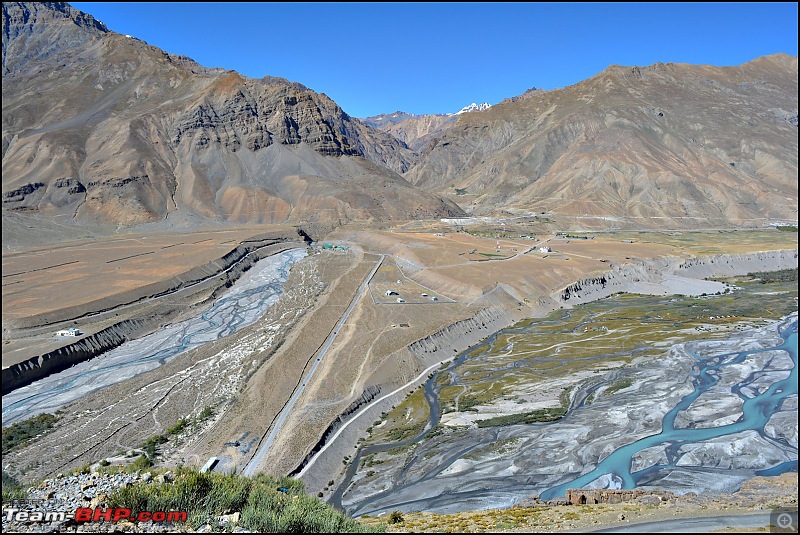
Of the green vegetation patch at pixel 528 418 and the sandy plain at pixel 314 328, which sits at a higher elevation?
the sandy plain at pixel 314 328

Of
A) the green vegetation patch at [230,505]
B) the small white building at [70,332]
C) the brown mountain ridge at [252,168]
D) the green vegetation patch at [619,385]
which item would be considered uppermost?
the brown mountain ridge at [252,168]

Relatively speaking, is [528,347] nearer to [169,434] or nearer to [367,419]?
[367,419]

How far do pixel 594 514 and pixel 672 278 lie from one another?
80.2 metres

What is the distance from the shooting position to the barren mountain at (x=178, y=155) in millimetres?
139375

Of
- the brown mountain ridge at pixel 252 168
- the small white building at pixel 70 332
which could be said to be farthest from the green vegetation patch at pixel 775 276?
the small white building at pixel 70 332

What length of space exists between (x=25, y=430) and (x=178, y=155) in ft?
464

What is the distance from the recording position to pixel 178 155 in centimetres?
16262

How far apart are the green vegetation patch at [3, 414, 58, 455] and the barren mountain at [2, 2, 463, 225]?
102m

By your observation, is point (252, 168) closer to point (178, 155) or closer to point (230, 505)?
point (178, 155)

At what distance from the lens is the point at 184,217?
136m

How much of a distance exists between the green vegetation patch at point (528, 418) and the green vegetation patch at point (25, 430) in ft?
107

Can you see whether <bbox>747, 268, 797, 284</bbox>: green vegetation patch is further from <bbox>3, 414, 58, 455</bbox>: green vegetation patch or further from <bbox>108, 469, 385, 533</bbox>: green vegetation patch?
<bbox>3, 414, 58, 455</bbox>: green vegetation patch

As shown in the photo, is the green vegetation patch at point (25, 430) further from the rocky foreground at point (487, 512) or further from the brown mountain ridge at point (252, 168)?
the brown mountain ridge at point (252, 168)

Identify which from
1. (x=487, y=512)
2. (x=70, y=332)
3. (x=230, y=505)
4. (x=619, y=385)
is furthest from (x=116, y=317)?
(x=619, y=385)
